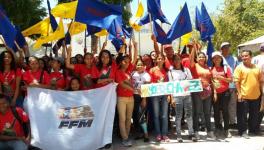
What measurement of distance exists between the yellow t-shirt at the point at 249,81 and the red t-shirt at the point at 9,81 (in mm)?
4590

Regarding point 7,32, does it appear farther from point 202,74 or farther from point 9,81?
point 202,74

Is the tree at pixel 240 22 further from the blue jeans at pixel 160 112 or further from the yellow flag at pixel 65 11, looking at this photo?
the yellow flag at pixel 65 11

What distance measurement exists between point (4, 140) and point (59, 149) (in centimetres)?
108

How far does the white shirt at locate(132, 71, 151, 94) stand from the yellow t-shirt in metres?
1.99

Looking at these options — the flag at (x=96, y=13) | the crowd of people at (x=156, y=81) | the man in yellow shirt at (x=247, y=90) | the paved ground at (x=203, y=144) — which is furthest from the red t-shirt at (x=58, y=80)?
the man in yellow shirt at (x=247, y=90)

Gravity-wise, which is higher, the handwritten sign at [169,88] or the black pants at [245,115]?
the handwritten sign at [169,88]

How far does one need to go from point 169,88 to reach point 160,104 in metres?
0.46

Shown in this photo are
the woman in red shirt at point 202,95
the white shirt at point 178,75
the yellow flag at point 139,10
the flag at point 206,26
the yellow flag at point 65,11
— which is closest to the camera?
the yellow flag at point 65,11

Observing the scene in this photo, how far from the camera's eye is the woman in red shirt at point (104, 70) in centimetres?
743

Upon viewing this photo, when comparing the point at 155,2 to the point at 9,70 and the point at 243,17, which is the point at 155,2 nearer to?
the point at 9,70

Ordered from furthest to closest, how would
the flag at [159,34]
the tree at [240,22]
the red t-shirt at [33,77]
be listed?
the tree at [240,22] → the flag at [159,34] → the red t-shirt at [33,77]

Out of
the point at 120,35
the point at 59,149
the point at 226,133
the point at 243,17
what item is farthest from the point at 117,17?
the point at 243,17

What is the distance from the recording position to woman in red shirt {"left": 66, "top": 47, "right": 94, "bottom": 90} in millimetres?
7480

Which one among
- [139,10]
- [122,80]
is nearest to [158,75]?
[122,80]
